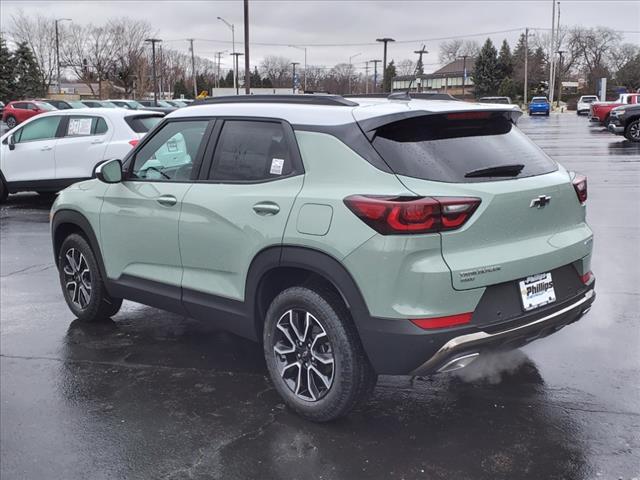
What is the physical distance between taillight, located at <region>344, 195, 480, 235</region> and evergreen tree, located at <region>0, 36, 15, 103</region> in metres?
78.7

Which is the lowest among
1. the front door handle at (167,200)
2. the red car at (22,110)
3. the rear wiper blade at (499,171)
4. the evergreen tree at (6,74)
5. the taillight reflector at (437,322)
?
the taillight reflector at (437,322)

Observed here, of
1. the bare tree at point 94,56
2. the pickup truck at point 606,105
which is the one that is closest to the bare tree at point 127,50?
the bare tree at point 94,56

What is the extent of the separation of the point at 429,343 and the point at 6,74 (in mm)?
80521

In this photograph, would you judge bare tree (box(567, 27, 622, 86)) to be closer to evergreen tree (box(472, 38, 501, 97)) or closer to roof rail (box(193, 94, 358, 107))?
evergreen tree (box(472, 38, 501, 97))

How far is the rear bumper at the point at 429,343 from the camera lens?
327 centimetres

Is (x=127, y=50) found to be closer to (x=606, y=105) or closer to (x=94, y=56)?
(x=94, y=56)

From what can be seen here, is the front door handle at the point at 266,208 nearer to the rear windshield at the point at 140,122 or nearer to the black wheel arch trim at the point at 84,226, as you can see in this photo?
the black wheel arch trim at the point at 84,226

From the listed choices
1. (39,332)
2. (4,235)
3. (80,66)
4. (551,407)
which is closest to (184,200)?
(39,332)

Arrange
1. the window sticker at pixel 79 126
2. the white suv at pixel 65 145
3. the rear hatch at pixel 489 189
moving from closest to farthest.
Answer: the rear hatch at pixel 489 189 → the white suv at pixel 65 145 → the window sticker at pixel 79 126

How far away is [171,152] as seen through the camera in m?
4.77

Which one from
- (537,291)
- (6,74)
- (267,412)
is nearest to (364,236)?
(537,291)

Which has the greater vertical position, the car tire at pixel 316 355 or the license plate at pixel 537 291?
the license plate at pixel 537 291

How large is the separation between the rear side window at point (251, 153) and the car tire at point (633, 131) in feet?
74.1

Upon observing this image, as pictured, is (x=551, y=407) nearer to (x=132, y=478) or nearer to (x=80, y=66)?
(x=132, y=478)
